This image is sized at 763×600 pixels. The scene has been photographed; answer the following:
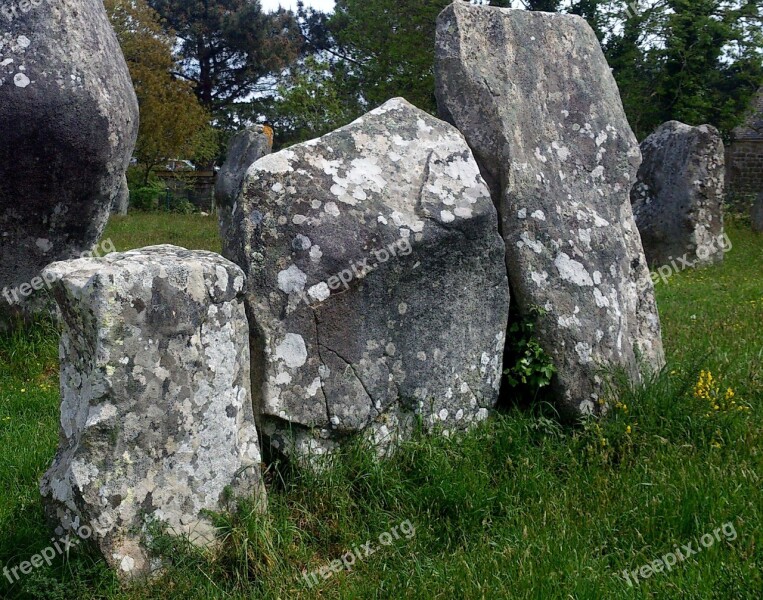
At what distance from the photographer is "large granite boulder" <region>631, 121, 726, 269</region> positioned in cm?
1271

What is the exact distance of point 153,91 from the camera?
2792 cm

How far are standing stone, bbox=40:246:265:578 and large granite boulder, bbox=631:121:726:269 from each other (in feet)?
35.0

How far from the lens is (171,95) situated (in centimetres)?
2938

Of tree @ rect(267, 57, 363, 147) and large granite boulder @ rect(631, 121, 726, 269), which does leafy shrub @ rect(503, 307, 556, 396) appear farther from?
tree @ rect(267, 57, 363, 147)

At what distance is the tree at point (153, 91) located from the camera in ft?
91.1

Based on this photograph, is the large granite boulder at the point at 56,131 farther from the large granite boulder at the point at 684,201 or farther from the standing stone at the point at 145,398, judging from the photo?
the large granite boulder at the point at 684,201

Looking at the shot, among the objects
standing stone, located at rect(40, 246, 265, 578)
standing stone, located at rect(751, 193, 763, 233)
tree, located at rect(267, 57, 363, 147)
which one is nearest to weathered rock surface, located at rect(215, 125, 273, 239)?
standing stone, located at rect(40, 246, 265, 578)

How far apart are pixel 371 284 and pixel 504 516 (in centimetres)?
136

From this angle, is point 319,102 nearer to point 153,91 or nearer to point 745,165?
point 153,91

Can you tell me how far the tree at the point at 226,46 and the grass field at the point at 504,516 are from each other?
37890mm

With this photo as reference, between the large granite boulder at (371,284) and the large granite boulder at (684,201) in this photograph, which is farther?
the large granite boulder at (684,201)

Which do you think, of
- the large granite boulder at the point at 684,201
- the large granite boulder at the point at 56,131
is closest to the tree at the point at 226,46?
the large granite boulder at the point at 684,201

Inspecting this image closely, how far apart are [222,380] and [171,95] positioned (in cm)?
2795

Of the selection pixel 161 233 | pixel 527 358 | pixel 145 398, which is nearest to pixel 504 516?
pixel 527 358
